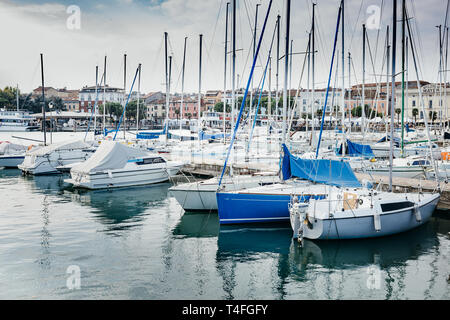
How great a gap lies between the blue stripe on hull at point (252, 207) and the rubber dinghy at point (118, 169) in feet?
38.3

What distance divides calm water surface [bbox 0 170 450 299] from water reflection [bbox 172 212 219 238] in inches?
1.6

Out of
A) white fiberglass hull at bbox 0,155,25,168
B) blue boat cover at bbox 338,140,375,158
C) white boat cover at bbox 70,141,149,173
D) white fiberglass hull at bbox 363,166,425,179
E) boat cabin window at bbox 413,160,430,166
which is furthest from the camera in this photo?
white fiberglass hull at bbox 0,155,25,168

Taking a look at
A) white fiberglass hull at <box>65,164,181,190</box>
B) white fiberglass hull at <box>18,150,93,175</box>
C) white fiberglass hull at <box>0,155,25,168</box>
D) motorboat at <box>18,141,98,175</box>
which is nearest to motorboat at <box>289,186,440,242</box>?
white fiberglass hull at <box>65,164,181,190</box>

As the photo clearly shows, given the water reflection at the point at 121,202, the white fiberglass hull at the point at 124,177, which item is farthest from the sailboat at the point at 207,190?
the white fiberglass hull at the point at 124,177

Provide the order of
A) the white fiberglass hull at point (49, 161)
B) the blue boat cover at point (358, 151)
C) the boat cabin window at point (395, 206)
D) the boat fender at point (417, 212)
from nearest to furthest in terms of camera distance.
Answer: the boat cabin window at point (395, 206), the boat fender at point (417, 212), the blue boat cover at point (358, 151), the white fiberglass hull at point (49, 161)

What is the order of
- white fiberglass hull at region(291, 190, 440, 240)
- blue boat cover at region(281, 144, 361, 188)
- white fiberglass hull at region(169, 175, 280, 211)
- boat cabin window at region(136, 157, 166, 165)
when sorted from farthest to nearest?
boat cabin window at region(136, 157, 166, 165), white fiberglass hull at region(169, 175, 280, 211), blue boat cover at region(281, 144, 361, 188), white fiberglass hull at region(291, 190, 440, 240)

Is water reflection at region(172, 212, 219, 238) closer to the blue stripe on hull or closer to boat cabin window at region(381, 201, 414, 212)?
the blue stripe on hull

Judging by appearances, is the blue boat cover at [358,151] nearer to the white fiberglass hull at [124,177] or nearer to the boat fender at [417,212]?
the white fiberglass hull at [124,177]

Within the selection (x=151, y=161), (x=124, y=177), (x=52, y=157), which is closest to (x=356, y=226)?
(x=124, y=177)

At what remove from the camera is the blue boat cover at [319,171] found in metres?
16.9

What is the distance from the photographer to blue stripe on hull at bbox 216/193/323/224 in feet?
52.8
